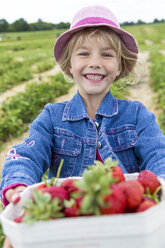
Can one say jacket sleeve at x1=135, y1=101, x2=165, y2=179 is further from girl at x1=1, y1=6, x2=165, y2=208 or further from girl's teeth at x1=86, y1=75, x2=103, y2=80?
girl's teeth at x1=86, y1=75, x2=103, y2=80

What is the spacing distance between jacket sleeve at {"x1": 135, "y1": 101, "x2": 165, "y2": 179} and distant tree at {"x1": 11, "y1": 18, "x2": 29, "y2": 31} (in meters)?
71.5

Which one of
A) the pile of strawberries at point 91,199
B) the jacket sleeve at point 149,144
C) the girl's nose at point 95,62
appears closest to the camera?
the pile of strawberries at point 91,199

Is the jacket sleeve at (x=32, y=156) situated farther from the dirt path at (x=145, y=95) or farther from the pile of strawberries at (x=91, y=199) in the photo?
the dirt path at (x=145, y=95)

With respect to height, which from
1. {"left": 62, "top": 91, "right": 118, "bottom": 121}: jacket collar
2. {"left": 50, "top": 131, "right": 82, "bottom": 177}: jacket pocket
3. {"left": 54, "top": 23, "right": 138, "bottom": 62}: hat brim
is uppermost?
{"left": 54, "top": 23, "right": 138, "bottom": 62}: hat brim

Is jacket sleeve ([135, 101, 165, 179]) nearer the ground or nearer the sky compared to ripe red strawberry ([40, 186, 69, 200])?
nearer the ground

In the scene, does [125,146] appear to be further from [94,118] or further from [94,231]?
[94,231]

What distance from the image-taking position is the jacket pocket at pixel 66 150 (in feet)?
6.57

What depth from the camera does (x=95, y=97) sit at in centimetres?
214

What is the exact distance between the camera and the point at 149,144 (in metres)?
1.77

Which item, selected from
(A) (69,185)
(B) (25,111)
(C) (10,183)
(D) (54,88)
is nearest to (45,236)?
(A) (69,185)

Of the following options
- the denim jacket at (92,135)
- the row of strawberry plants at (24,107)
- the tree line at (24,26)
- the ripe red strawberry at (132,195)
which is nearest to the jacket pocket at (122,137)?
the denim jacket at (92,135)

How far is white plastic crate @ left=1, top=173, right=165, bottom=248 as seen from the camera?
2.54 ft

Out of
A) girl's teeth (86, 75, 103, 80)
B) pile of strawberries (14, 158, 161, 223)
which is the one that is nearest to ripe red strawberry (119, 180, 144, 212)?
pile of strawberries (14, 158, 161, 223)

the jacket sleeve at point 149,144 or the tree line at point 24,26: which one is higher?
the tree line at point 24,26
